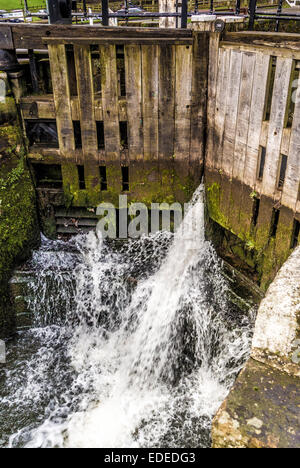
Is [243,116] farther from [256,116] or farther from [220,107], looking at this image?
[220,107]

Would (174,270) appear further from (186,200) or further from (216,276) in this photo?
(186,200)

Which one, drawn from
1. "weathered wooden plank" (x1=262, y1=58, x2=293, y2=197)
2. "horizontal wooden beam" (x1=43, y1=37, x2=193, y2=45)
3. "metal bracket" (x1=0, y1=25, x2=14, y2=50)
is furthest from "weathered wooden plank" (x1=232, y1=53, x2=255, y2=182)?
"metal bracket" (x1=0, y1=25, x2=14, y2=50)

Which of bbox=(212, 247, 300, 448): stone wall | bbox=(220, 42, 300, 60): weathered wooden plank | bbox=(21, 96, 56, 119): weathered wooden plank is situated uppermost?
bbox=(220, 42, 300, 60): weathered wooden plank

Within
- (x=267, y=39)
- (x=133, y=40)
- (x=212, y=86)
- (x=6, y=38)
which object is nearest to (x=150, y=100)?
(x=133, y=40)

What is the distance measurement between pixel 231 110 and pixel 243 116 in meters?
0.36

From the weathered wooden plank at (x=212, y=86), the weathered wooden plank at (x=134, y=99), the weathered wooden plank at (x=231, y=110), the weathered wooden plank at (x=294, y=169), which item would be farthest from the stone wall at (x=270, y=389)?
the weathered wooden plank at (x=134, y=99)

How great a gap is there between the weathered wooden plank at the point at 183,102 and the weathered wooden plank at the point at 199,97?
0.26ft

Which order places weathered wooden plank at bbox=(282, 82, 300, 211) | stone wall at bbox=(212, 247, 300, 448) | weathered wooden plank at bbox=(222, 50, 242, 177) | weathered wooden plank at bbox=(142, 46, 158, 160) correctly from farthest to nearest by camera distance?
1. weathered wooden plank at bbox=(142, 46, 158, 160)
2. weathered wooden plank at bbox=(222, 50, 242, 177)
3. weathered wooden plank at bbox=(282, 82, 300, 211)
4. stone wall at bbox=(212, 247, 300, 448)

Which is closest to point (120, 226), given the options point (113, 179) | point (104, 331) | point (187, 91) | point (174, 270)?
point (113, 179)

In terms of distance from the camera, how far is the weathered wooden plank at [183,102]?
24.2ft

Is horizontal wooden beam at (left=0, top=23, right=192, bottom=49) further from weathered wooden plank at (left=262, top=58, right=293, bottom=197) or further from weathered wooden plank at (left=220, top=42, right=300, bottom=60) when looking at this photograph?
weathered wooden plank at (left=262, top=58, right=293, bottom=197)

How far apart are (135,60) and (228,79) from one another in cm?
175

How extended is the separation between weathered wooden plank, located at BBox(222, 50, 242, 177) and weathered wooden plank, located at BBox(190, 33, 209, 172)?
2.56ft

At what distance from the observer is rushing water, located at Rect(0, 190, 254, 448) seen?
6.43m
